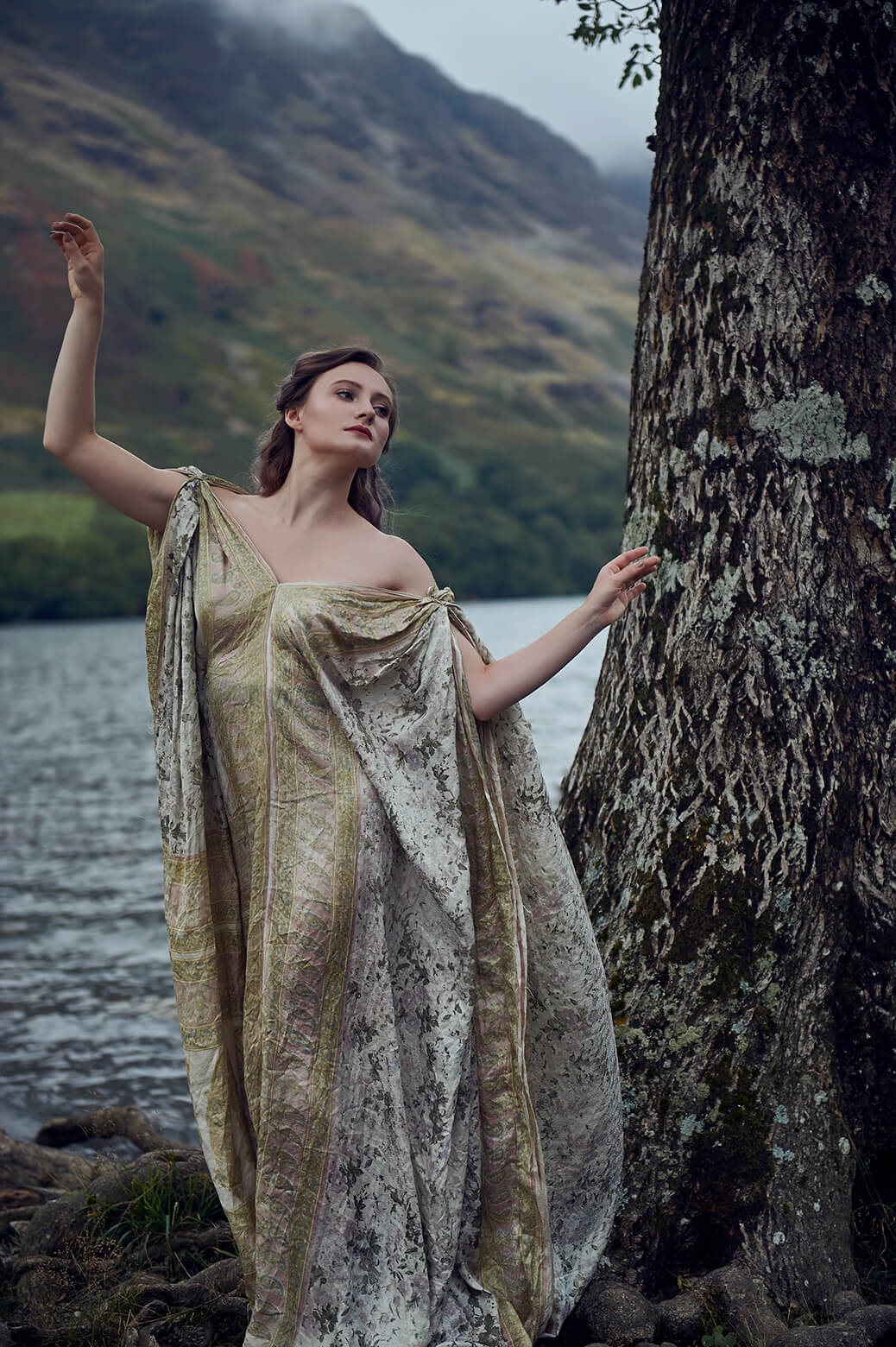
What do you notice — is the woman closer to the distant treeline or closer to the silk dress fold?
the silk dress fold

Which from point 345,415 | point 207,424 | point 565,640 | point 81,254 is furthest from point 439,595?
point 207,424

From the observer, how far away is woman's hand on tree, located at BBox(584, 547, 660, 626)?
9.97 ft

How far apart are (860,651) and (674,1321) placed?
211 centimetres

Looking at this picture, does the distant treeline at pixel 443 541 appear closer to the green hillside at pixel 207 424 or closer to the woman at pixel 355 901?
the green hillside at pixel 207 424

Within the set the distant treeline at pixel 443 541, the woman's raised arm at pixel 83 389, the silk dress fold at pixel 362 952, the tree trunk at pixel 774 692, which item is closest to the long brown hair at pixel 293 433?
the silk dress fold at pixel 362 952

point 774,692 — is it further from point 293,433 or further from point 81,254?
point 81,254

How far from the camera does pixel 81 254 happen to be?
292 cm

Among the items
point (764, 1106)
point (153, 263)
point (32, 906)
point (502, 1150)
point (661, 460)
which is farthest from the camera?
point (153, 263)

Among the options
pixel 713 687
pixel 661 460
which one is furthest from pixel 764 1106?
pixel 661 460

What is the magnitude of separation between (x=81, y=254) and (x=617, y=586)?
162 centimetres

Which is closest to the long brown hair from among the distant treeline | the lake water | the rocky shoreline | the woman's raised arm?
the woman's raised arm

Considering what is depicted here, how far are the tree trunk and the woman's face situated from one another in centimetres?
108

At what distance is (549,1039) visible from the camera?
337cm

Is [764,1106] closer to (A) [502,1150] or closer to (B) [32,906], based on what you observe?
(A) [502,1150]
